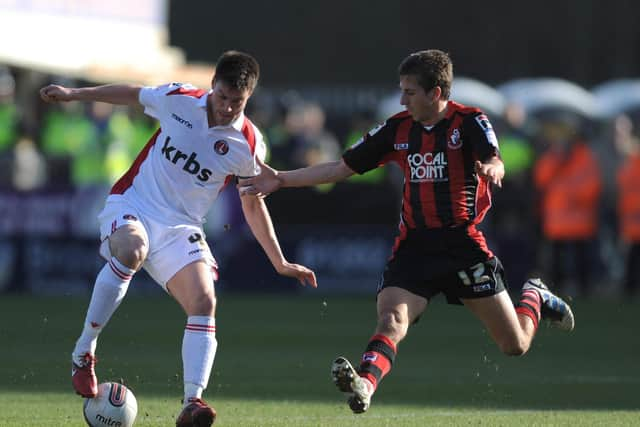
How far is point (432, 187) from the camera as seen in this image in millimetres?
8578

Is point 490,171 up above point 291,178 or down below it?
above

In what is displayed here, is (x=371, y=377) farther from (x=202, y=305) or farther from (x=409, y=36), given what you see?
(x=409, y=36)

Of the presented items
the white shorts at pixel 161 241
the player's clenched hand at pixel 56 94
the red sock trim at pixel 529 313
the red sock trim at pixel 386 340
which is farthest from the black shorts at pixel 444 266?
the player's clenched hand at pixel 56 94

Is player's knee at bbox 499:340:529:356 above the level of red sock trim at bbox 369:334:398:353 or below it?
below

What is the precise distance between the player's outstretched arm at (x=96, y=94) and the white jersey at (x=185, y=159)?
3.0 inches

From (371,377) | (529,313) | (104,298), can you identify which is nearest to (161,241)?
(104,298)

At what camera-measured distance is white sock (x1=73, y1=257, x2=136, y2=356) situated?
8344 millimetres

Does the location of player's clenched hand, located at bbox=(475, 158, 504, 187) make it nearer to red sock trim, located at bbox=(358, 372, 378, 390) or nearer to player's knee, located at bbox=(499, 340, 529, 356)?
red sock trim, located at bbox=(358, 372, 378, 390)

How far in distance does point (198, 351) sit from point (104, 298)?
620 millimetres

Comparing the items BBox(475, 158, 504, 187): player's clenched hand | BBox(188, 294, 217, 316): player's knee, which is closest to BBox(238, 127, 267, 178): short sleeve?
BBox(188, 294, 217, 316): player's knee

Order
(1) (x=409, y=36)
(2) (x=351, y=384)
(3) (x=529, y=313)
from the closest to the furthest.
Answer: (2) (x=351, y=384)
(3) (x=529, y=313)
(1) (x=409, y=36)

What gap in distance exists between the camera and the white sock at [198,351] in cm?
814

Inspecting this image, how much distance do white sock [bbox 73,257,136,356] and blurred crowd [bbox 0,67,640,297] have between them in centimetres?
1089

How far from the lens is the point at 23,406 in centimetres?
939
